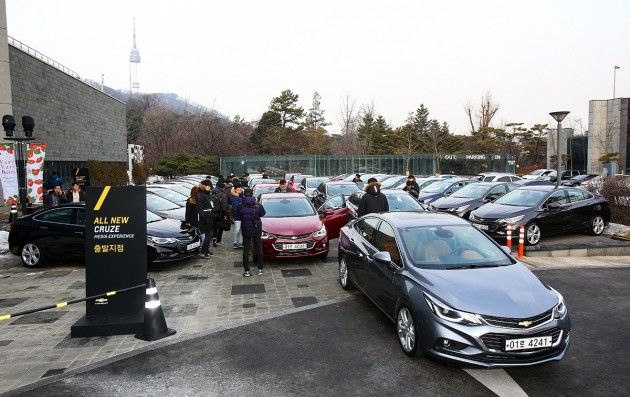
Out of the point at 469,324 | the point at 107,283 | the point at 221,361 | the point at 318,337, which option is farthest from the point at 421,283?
the point at 107,283

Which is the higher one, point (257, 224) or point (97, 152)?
point (97, 152)

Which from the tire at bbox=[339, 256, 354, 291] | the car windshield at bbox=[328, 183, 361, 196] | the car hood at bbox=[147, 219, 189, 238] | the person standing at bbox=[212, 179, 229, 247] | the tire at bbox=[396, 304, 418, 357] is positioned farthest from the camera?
the car windshield at bbox=[328, 183, 361, 196]

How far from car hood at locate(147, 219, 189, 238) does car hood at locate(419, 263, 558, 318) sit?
242 inches

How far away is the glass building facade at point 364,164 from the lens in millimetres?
49000

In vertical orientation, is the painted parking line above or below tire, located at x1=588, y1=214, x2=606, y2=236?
below

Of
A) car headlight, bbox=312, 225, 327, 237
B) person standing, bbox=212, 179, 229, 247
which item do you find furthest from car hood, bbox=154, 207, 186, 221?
car headlight, bbox=312, 225, 327, 237

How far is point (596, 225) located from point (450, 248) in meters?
8.99

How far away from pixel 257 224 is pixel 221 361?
401 cm

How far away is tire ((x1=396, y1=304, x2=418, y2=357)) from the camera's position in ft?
16.3

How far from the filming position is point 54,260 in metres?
10.5

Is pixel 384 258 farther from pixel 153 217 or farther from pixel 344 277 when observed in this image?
pixel 153 217

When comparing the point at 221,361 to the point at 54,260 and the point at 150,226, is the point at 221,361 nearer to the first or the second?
the point at 150,226

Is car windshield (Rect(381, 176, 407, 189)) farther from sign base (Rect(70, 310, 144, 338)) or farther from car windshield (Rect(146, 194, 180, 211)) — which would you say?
sign base (Rect(70, 310, 144, 338))

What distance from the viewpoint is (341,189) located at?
683 inches
